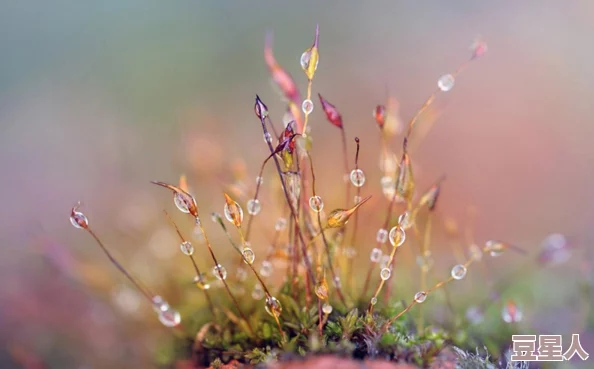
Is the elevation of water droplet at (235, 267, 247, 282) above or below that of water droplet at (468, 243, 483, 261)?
below

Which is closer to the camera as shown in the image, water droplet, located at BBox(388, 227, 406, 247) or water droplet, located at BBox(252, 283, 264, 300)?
water droplet, located at BBox(388, 227, 406, 247)

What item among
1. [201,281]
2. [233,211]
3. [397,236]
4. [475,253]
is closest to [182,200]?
[233,211]

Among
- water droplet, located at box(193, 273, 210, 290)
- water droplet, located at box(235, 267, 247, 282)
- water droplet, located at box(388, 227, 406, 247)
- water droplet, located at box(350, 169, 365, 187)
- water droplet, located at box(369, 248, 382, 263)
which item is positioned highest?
water droplet, located at box(350, 169, 365, 187)

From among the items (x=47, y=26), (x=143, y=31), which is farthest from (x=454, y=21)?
(x=47, y=26)

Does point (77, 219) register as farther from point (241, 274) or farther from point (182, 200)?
point (241, 274)

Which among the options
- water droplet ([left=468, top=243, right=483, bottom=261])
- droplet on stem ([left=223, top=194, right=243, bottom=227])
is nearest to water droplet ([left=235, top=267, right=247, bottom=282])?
droplet on stem ([left=223, top=194, right=243, bottom=227])

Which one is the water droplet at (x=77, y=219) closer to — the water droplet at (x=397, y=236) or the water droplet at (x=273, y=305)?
the water droplet at (x=273, y=305)

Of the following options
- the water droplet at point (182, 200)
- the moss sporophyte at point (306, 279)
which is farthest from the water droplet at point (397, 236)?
the water droplet at point (182, 200)

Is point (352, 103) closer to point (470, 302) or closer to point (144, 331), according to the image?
point (470, 302)

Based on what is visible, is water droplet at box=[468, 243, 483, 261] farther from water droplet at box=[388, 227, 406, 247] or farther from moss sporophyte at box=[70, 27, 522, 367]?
water droplet at box=[388, 227, 406, 247]
